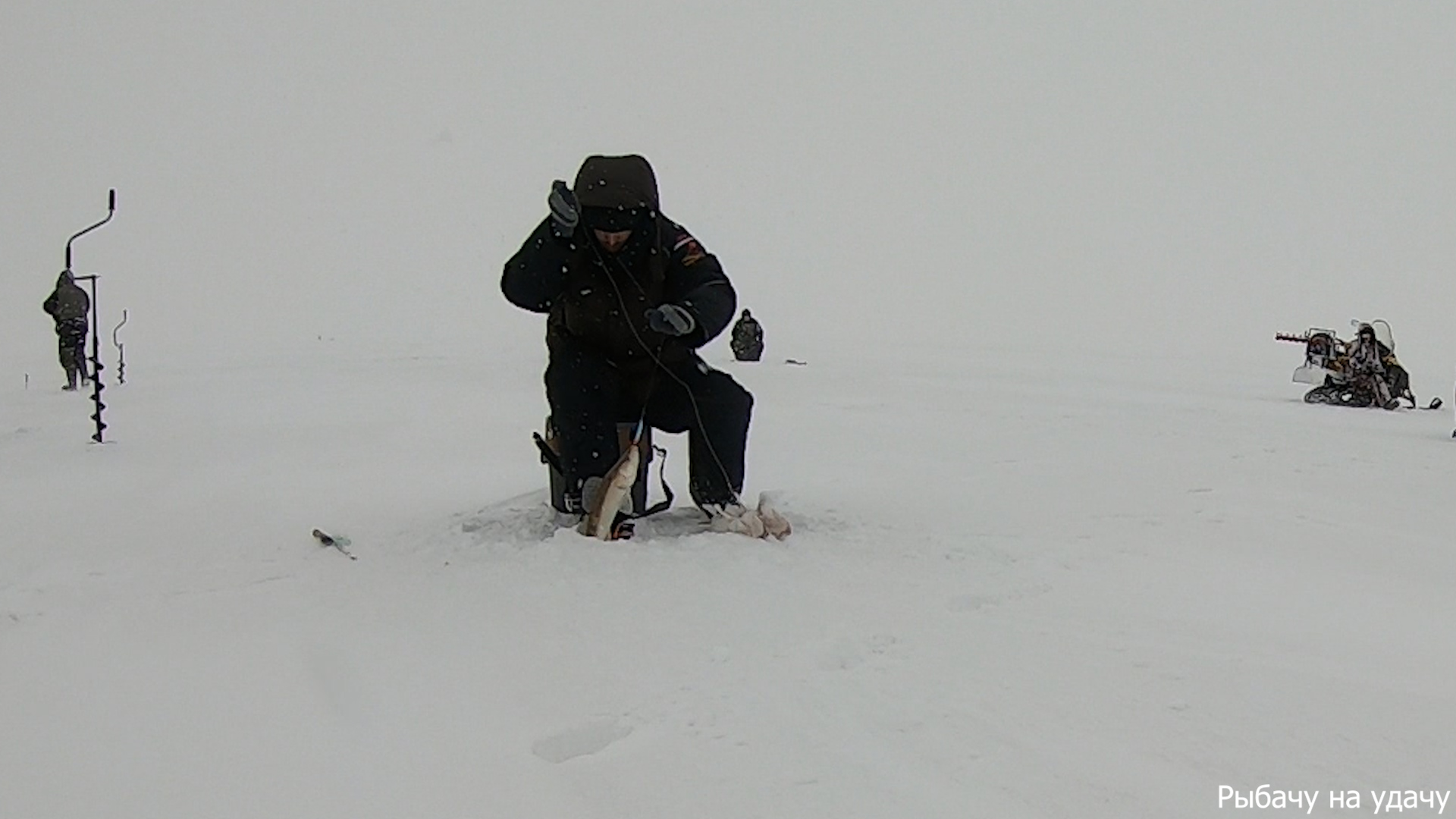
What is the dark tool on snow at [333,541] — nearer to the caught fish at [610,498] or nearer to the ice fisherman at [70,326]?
the caught fish at [610,498]

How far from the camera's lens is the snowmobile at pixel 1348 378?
11.0m

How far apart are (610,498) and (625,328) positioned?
611mm

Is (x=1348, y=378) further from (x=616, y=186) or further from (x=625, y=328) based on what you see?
(x=616, y=186)

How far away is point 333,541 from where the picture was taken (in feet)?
13.2

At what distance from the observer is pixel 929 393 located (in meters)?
10.7

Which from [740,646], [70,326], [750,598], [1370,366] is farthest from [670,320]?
[70,326]

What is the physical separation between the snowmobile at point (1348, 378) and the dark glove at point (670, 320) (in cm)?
890

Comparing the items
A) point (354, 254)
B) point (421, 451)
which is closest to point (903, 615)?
point (421, 451)

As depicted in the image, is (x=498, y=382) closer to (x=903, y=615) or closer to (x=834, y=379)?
(x=834, y=379)

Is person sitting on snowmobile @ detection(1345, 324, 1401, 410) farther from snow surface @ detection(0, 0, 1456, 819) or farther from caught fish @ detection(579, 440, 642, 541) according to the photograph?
caught fish @ detection(579, 440, 642, 541)

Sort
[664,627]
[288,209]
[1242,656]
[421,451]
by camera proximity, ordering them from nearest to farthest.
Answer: [1242,656]
[664,627]
[421,451]
[288,209]

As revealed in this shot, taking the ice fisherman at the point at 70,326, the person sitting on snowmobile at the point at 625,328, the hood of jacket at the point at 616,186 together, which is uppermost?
the hood of jacket at the point at 616,186

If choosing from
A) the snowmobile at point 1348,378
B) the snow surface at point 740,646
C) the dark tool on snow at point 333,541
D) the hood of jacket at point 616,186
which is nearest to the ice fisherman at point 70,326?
the snow surface at point 740,646

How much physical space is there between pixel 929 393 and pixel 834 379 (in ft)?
5.68
